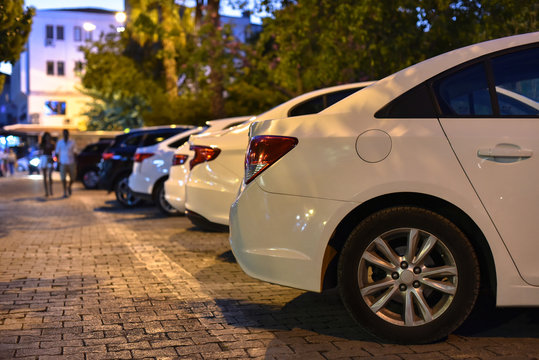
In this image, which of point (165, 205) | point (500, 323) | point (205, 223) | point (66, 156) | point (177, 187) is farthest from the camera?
point (66, 156)

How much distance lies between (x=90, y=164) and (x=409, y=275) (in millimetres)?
23823

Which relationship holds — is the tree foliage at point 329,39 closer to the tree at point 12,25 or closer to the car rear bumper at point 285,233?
the tree at point 12,25

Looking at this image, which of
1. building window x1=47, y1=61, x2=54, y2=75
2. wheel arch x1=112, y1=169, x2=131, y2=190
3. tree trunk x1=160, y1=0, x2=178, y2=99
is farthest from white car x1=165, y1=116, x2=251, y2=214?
building window x1=47, y1=61, x2=54, y2=75

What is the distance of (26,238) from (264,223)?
718 centimetres

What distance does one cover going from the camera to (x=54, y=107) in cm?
7362

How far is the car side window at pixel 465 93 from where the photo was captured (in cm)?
495

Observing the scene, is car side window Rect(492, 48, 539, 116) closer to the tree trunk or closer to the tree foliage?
the tree foliage

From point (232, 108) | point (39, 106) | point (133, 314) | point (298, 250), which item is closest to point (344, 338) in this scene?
point (298, 250)

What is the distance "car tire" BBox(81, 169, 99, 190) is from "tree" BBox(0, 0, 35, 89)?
24.9 feet

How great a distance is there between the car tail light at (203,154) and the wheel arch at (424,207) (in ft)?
13.7

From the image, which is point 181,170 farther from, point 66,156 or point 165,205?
point 66,156

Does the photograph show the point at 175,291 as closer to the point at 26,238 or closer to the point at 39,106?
the point at 26,238

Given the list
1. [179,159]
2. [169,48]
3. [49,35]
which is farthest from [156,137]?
[49,35]

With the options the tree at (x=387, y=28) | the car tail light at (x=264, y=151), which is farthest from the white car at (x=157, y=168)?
the car tail light at (x=264, y=151)
